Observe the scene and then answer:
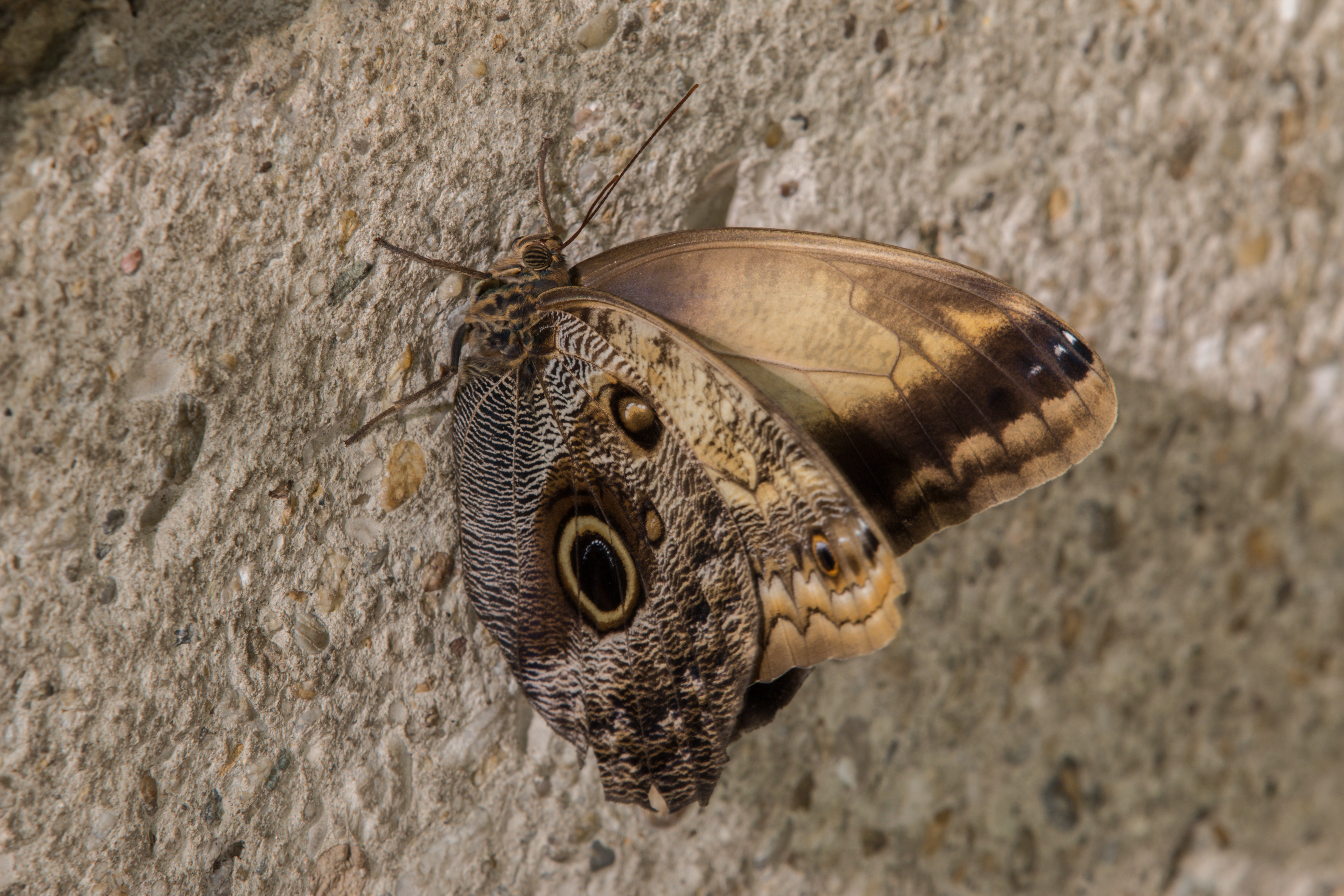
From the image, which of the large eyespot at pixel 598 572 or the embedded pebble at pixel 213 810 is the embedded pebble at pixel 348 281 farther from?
the embedded pebble at pixel 213 810

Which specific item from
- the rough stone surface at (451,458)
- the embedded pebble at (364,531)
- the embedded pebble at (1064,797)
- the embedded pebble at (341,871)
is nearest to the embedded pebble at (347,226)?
the rough stone surface at (451,458)

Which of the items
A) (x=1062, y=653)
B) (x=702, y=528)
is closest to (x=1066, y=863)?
(x=1062, y=653)

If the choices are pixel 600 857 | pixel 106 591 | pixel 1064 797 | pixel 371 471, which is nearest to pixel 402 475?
pixel 371 471

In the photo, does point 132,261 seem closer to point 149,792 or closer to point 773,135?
Answer: point 149,792

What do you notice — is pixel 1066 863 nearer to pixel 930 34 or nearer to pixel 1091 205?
pixel 1091 205

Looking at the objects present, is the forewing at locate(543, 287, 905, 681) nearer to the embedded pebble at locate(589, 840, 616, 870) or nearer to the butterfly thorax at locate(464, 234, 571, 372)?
the butterfly thorax at locate(464, 234, 571, 372)

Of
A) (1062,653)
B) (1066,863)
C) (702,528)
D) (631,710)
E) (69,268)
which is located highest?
(69,268)

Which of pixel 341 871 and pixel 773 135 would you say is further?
pixel 773 135
